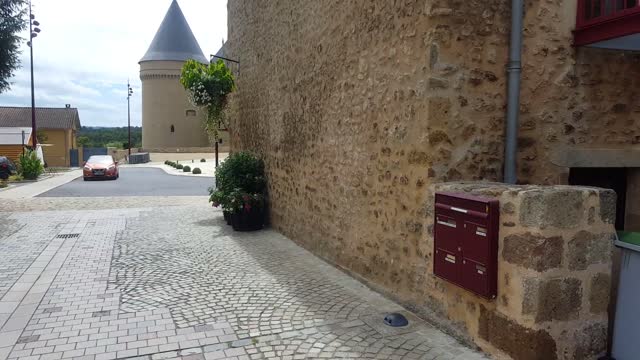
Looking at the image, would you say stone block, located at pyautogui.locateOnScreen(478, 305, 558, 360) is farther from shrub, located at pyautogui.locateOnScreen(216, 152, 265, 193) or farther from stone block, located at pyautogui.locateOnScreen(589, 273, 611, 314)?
shrub, located at pyautogui.locateOnScreen(216, 152, 265, 193)

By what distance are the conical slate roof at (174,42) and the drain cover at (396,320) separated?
5311cm

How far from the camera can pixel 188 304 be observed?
4.99 metres

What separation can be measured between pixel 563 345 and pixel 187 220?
8.85m

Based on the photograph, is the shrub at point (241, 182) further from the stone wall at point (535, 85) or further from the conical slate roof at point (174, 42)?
the conical slate roof at point (174, 42)

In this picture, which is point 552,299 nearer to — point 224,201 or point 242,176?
point 224,201

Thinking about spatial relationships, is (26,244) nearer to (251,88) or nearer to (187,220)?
(187,220)

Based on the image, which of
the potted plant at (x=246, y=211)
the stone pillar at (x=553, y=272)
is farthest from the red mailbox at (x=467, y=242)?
the potted plant at (x=246, y=211)

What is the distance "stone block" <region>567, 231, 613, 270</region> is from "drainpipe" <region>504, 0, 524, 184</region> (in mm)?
1171

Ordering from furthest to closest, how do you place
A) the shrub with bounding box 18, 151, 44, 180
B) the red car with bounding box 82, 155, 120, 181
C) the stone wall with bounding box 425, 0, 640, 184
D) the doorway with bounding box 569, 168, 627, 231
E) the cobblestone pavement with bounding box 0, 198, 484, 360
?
the red car with bounding box 82, 155, 120, 181, the shrub with bounding box 18, 151, 44, 180, the doorway with bounding box 569, 168, 627, 231, the stone wall with bounding box 425, 0, 640, 184, the cobblestone pavement with bounding box 0, 198, 484, 360

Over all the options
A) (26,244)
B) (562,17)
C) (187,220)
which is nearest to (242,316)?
(562,17)

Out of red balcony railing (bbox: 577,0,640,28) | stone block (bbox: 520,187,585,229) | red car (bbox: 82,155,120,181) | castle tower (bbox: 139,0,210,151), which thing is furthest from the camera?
castle tower (bbox: 139,0,210,151)

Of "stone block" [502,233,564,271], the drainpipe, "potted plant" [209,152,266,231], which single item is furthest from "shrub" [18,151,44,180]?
"stone block" [502,233,564,271]

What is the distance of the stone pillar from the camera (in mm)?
3260

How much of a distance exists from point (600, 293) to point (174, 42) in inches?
2242
